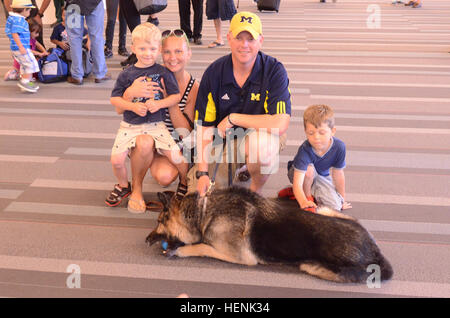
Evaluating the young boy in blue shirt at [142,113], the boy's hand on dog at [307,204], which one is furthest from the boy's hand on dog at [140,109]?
the boy's hand on dog at [307,204]

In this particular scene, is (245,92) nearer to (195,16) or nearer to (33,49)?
(33,49)

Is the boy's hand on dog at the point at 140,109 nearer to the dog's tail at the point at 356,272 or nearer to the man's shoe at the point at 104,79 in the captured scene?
the dog's tail at the point at 356,272

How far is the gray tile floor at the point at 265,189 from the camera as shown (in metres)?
2.53

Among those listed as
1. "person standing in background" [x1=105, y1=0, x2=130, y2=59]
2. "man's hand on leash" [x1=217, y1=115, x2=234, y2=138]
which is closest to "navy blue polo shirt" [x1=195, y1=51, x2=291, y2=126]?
"man's hand on leash" [x1=217, y1=115, x2=234, y2=138]

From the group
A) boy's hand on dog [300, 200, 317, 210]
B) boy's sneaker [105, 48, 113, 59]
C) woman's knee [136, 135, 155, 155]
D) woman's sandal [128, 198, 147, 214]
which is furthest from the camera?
boy's sneaker [105, 48, 113, 59]

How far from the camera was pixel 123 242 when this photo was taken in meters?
2.90

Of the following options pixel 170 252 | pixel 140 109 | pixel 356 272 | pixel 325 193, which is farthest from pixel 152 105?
pixel 356 272

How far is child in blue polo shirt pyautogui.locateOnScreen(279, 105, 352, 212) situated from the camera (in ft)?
9.41

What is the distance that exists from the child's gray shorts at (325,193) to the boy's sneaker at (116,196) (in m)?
1.28

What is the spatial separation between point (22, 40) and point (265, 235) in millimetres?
4774

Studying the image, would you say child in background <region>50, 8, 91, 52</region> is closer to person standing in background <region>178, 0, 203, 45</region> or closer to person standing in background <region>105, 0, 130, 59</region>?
person standing in background <region>105, 0, 130, 59</region>

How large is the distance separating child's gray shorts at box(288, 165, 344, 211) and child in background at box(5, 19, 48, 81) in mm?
4832
